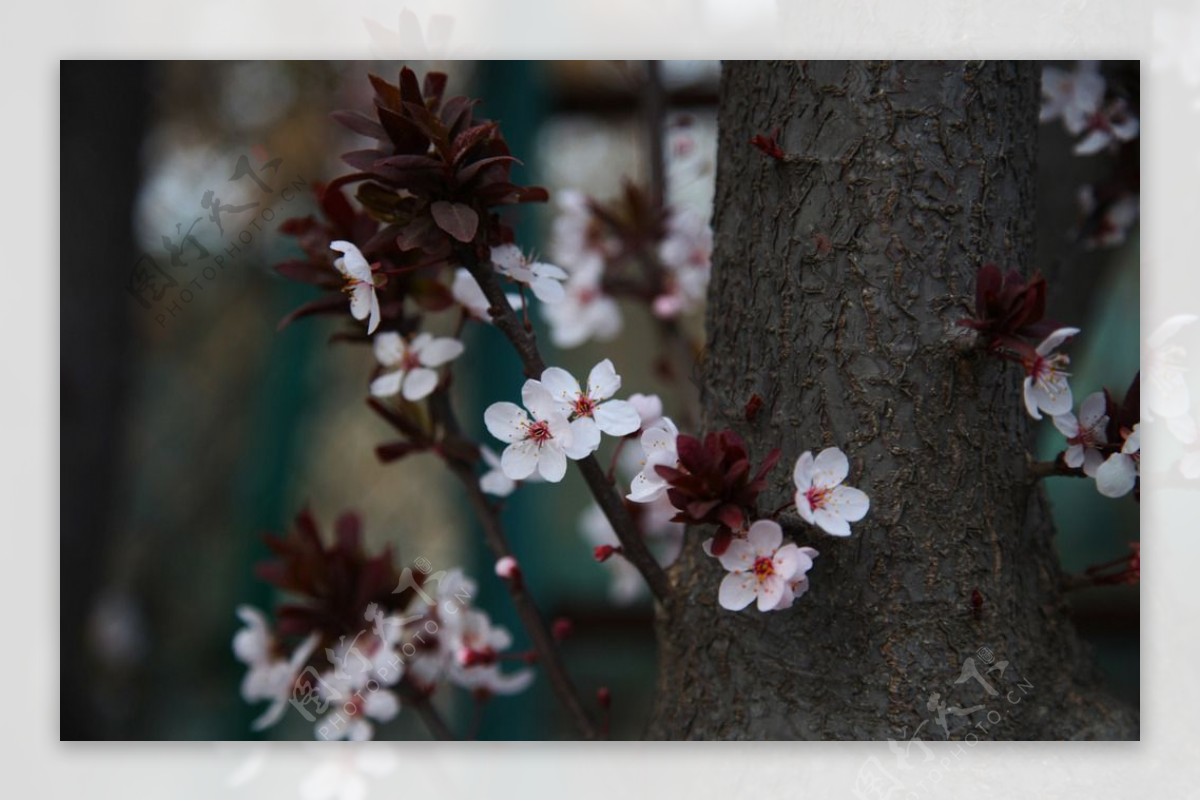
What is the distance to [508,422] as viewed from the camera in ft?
2.50

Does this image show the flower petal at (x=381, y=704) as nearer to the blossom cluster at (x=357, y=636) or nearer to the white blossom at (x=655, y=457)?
the blossom cluster at (x=357, y=636)

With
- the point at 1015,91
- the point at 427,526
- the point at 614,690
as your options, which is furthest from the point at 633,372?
the point at 1015,91

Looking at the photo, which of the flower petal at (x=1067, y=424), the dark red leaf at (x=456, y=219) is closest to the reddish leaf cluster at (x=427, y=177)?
the dark red leaf at (x=456, y=219)

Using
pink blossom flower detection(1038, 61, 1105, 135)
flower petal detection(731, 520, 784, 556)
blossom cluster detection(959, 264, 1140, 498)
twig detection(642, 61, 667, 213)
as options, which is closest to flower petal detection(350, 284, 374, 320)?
flower petal detection(731, 520, 784, 556)

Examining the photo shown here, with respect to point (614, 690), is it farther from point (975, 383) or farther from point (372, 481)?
point (975, 383)

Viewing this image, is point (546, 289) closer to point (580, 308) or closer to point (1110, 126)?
point (580, 308)

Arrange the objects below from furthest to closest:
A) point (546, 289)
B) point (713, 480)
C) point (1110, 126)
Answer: point (1110, 126) → point (546, 289) → point (713, 480)

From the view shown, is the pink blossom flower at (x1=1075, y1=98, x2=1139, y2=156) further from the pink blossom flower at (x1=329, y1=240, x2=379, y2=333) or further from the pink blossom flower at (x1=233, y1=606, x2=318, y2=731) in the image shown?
the pink blossom flower at (x1=233, y1=606, x2=318, y2=731)

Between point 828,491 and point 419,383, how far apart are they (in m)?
0.37

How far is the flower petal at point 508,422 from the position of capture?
760 millimetres

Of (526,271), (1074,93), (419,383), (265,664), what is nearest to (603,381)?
(526,271)

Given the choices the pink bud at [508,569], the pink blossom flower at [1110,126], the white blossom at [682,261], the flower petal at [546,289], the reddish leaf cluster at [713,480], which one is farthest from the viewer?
the white blossom at [682,261]

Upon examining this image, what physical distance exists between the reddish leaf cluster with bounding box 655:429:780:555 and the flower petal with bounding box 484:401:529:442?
0.12 metres

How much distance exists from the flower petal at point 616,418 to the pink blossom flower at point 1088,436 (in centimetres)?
34
